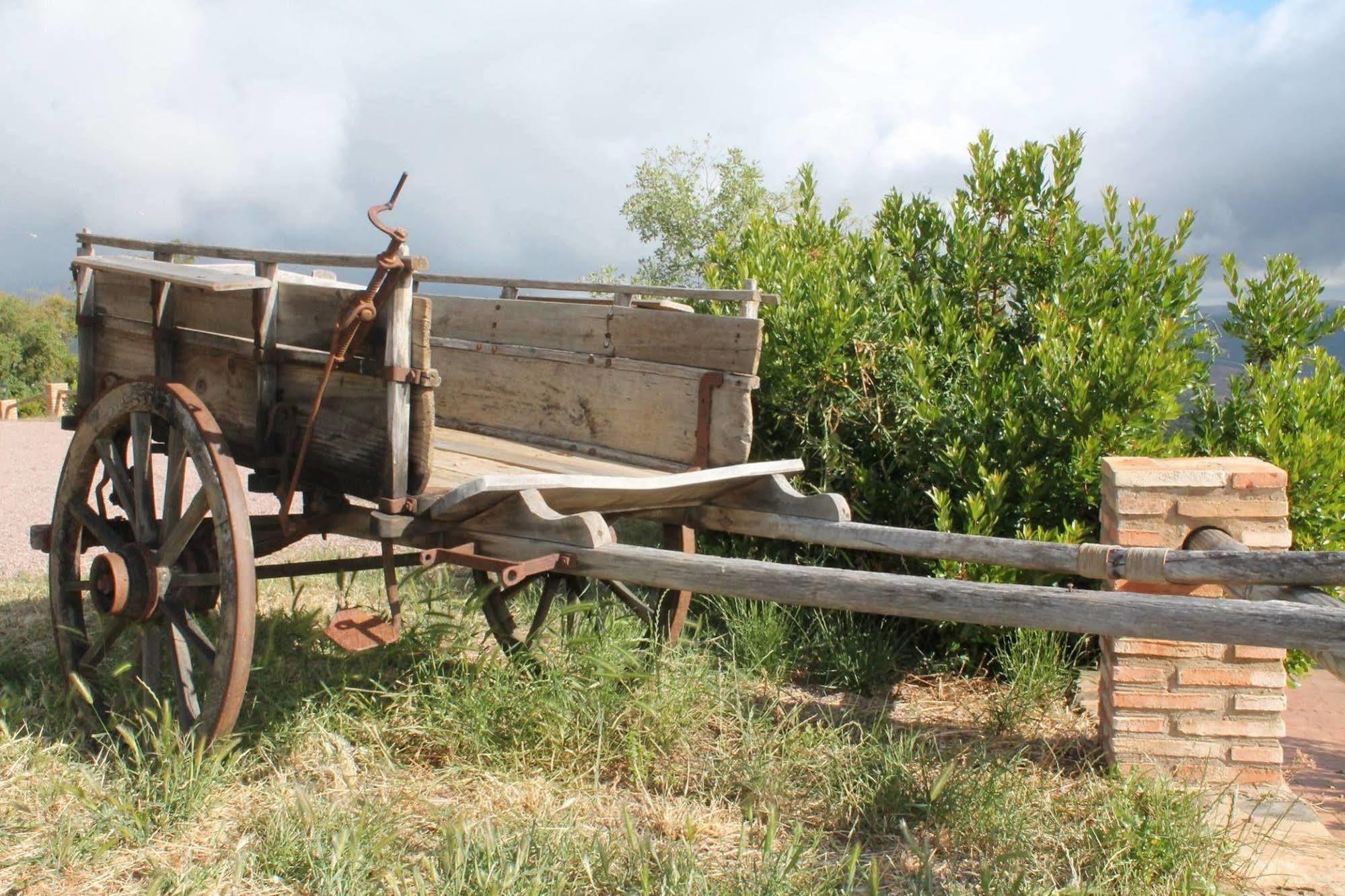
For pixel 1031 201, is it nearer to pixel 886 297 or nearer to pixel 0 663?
pixel 886 297

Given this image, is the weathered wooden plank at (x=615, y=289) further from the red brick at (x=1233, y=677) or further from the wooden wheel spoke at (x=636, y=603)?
the red brick at (x=1233, y=677)

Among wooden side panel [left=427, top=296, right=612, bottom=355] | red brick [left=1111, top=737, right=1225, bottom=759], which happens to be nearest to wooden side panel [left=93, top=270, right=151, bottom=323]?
wooden side panel [left=427, top=296, right=612, bottom=355]

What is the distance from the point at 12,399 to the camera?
20.9 metres

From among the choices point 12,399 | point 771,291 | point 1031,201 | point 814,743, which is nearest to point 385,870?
point 814,743

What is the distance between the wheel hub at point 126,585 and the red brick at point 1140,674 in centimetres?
298

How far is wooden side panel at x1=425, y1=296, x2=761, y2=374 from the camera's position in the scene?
356 cm

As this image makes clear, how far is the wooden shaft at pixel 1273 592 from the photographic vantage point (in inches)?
84.6

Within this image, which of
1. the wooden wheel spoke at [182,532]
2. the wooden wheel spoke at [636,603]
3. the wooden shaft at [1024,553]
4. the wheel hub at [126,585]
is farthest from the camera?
the wooden wheel spoke at [636,603]

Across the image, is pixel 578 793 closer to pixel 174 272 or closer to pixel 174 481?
pixel 174 481

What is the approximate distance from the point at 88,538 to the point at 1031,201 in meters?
4.32

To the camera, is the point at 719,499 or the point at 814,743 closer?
the point at 814,743

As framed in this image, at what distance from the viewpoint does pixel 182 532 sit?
3.28 m

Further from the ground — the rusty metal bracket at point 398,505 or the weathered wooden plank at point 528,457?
the weathered wooden plank at point 528,457

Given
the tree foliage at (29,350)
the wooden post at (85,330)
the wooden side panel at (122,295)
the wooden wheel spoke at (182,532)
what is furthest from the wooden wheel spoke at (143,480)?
the tree foliage at (29,350)
